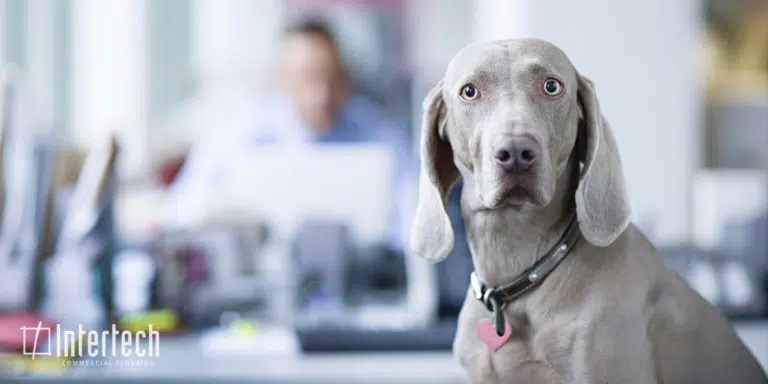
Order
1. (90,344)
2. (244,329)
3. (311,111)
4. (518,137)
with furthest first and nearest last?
(311,111)
(244,329)
(90,344)
(518,137)

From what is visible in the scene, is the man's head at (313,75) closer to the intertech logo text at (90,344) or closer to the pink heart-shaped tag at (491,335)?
the intertech logo text at (90,344)

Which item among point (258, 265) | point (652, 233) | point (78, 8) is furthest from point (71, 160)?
point (78, 8)

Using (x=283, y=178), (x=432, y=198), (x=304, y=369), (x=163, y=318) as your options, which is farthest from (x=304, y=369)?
(x=283, y=178)

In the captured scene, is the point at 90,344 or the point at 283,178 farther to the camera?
the point at 283,178

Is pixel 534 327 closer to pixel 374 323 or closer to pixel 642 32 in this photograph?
pixel 374 323

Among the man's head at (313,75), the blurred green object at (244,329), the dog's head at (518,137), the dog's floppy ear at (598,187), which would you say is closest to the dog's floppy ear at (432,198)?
the dog's head at (518,137)

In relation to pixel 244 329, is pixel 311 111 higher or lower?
higher

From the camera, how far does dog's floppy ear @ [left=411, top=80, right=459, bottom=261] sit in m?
0.69

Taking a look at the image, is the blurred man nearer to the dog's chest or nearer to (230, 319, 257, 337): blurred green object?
(230, 319, 257, 337): blurred green object

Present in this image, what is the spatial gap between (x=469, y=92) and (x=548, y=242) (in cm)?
14

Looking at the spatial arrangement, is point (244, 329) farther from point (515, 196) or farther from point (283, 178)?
point (515, 196)

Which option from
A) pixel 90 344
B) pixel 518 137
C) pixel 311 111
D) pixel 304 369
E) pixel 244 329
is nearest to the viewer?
pixel 518 137

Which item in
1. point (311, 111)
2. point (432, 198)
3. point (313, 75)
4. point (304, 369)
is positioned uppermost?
point (313, 75)

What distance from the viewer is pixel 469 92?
64cm
